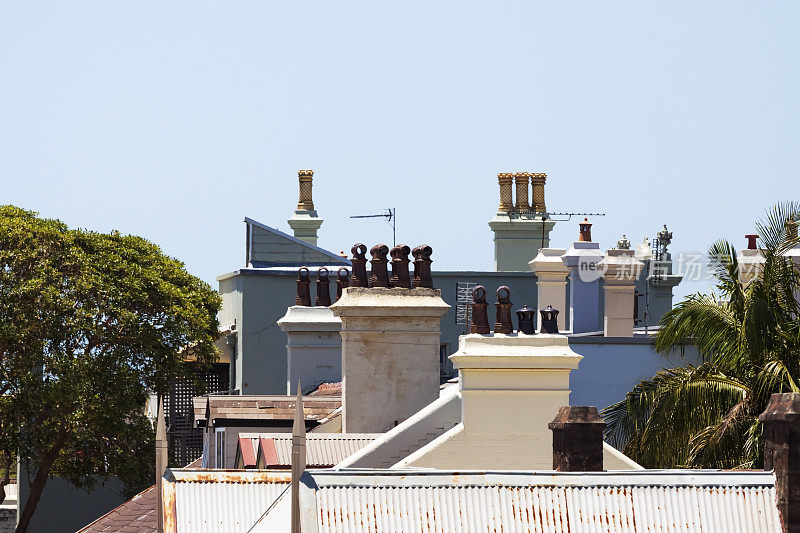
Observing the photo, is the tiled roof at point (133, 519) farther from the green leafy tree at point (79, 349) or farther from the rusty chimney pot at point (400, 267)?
the green leafy tree at point (79, 349)

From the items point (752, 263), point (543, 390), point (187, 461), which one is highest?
point (752, 263)

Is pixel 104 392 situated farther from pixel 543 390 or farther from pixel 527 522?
pixel 527 522

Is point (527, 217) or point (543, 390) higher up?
point (527, 217)

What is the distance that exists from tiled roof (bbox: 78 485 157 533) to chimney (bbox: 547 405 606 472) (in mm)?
6734

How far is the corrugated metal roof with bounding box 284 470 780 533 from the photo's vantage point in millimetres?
13734

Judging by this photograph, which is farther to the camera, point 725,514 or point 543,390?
point 543,390

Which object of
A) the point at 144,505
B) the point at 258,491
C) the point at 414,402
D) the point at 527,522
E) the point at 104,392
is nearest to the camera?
the point at 527,522

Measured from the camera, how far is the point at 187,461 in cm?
4206

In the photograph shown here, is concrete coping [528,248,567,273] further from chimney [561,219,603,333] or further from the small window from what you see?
the small window

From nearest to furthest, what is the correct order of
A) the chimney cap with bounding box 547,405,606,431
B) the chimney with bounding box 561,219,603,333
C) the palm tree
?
the chimney cap with bounding box 547,405,606,431 → the palm tree → the chimney with bounding box 561,219,603,333

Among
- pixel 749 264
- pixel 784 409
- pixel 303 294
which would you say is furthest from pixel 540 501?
pixel 303 294

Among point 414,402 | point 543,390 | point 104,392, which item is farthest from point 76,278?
point 543,390

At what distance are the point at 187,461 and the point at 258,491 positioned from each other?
26979 millimetres

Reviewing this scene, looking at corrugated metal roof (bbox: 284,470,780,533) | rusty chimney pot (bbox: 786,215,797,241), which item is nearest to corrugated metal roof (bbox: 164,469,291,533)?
corrugated metal roof (bbox: 284,470,780,533)
